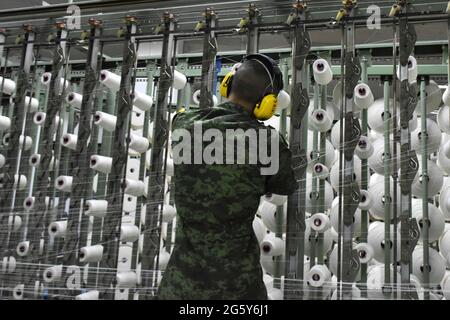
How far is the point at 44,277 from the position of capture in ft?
7.66

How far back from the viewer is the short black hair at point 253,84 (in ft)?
5.31

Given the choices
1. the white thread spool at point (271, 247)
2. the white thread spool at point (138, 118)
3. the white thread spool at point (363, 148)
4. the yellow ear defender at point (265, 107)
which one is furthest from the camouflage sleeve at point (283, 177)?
the white thread spool at point (138, 118)

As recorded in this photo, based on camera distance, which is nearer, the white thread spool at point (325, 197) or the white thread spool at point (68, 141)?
the white thread spool at point (325, 197)

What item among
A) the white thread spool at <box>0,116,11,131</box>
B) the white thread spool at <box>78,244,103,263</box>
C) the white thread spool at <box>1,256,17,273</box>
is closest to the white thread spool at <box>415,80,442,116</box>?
the white thread spool at <box>78,244,103,263</box>

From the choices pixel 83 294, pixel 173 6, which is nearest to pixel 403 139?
pixel 173 6

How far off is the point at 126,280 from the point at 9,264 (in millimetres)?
690

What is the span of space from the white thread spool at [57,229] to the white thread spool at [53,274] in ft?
0.60

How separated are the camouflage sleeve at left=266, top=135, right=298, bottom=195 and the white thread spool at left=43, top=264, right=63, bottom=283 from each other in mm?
1307

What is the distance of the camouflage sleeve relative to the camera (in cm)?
158

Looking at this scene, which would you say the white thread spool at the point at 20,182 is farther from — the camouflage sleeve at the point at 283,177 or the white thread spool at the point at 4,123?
the camouflage sleeve at the point at 283,177

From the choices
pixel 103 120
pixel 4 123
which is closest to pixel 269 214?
pixel 103 120

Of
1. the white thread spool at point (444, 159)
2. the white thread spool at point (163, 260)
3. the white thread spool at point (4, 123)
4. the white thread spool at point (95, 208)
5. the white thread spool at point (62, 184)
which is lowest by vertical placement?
the white thread spool at point (163, 260)

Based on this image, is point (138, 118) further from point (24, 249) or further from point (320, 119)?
point (320, 119)

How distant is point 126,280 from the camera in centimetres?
231
